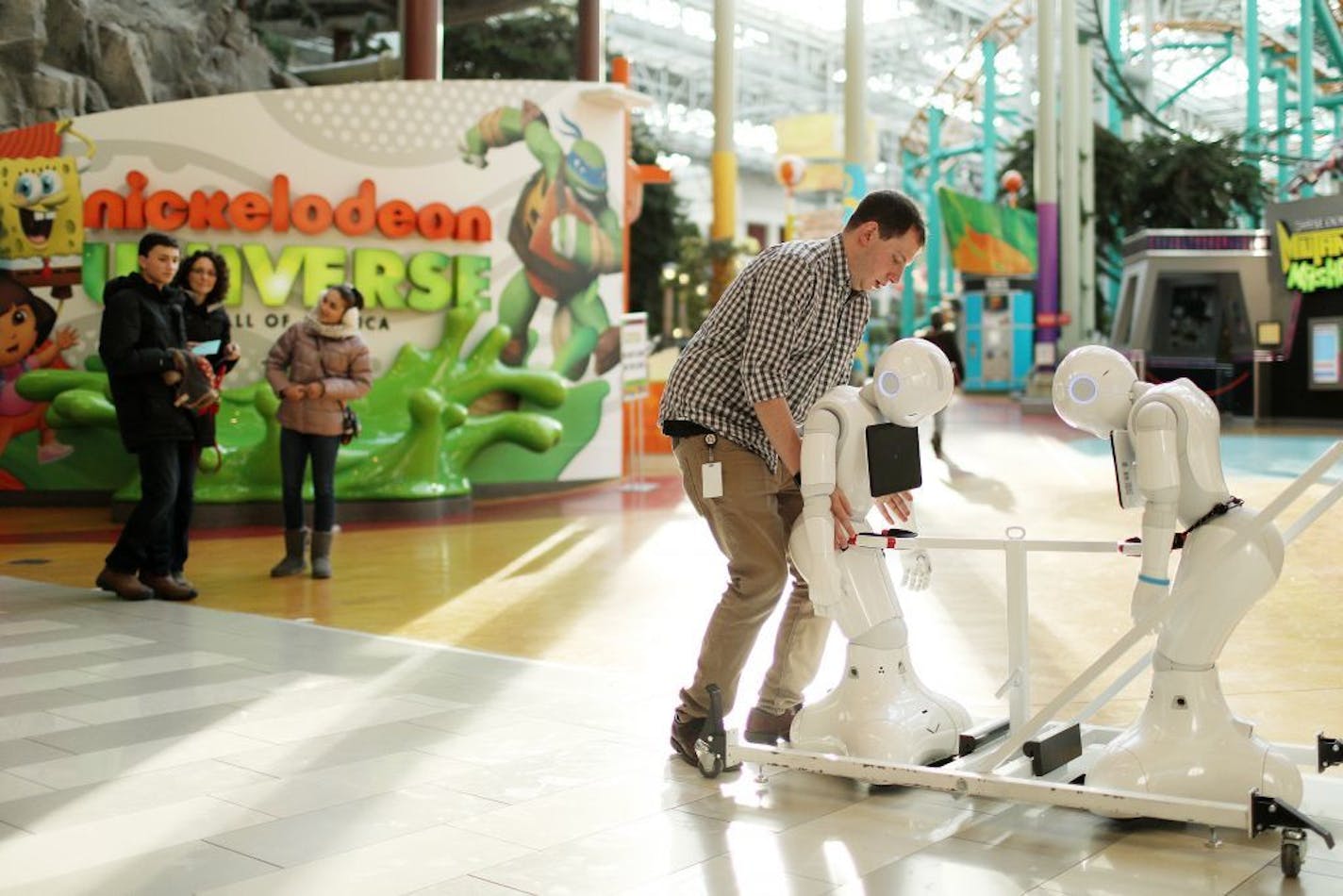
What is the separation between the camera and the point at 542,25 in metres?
29.1

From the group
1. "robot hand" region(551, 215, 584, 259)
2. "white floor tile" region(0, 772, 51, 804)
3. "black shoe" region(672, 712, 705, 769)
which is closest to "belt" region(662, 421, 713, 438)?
"black shoe" region(672, 712, 705, 769)

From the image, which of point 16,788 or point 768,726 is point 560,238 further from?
point 16,788

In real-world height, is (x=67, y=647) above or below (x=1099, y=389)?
below

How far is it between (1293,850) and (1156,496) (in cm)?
76

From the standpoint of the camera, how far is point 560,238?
12.1 meters

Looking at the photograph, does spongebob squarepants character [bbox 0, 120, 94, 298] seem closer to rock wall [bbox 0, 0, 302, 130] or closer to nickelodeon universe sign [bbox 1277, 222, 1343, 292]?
rock wall [bbox 0, 0, 302, 130]

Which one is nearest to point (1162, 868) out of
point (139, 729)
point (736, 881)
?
point (736, 881)

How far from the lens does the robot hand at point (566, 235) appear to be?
12.0 metres

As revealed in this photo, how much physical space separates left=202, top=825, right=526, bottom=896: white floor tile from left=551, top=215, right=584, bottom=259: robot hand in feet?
30.3

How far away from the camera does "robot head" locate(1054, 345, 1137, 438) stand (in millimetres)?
3227

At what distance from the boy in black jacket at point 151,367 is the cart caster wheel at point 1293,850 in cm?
504

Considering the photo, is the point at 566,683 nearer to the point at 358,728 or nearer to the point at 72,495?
the point at 358,728

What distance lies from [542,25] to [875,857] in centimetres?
2803

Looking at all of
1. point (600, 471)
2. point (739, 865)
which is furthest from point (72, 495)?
point (739, 865)
